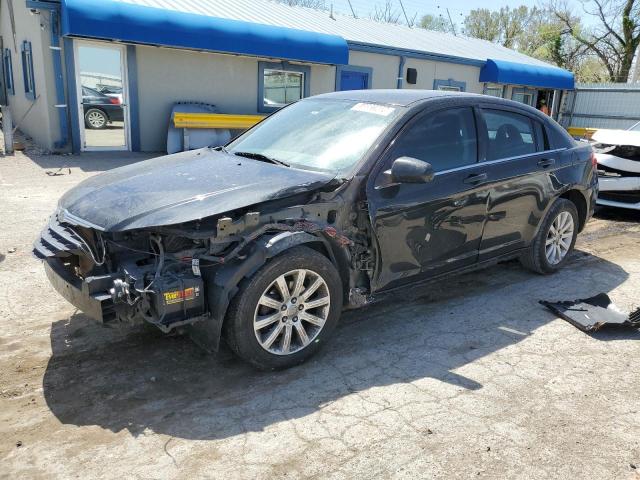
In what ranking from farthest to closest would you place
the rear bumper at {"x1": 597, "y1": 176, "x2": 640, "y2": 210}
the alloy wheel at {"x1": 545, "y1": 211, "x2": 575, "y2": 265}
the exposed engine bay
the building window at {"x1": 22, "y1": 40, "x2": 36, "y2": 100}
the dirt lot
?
the building window at {"x1": 22, "y1": 40, "x2": 36, "y2": 100}
the rear bumper at {"x1": 597, "y1": 176, "x2": 640, "y2": 210}
the alloy wheel at {"x1": 545, "y1": 211, "x2": 575, "y2": 265}
the exposed engine bay
the dirt lot

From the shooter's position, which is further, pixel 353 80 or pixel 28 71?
pixel 353 80

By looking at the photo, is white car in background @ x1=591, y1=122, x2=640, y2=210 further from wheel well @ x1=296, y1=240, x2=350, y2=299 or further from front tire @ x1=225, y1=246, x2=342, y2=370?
front tire @ x1=225, y1=246, x2=342, y2=370

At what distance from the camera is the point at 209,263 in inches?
128

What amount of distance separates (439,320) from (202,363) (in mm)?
1962

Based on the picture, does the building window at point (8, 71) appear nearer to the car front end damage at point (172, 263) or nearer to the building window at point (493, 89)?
the car front end damage at point (172, 263)

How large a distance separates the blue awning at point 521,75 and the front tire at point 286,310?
19.0 metres

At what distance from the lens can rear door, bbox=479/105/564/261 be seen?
15.4 ft

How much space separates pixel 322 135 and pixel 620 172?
6.20 meters

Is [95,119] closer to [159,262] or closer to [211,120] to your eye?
[211,120]

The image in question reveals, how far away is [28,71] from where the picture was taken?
13.8m

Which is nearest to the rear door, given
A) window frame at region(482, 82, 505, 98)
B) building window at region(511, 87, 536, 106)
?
window frame at region(482, 82, 505, 98)

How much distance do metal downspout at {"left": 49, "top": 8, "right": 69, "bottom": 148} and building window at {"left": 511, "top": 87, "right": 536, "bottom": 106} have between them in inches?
693

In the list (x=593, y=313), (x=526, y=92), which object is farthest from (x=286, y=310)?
(x=526, y=92)

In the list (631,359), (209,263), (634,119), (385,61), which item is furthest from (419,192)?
(634,119)
